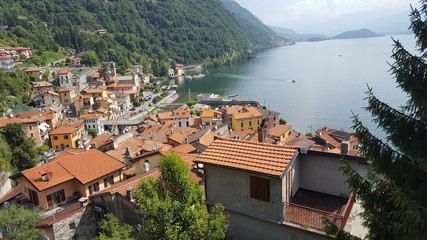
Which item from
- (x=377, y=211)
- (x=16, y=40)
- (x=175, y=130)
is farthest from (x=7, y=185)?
(x=16, y=40)

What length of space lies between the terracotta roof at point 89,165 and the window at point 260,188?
57.3ft

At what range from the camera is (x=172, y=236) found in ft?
27.2

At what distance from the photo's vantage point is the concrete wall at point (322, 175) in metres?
10.9

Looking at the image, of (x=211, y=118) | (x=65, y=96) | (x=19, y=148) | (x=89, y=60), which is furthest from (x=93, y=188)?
(x=89, y=60)

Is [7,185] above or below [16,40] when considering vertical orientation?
below

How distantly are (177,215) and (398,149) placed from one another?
5547 mm

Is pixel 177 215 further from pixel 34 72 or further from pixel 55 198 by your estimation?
pixel 34 72

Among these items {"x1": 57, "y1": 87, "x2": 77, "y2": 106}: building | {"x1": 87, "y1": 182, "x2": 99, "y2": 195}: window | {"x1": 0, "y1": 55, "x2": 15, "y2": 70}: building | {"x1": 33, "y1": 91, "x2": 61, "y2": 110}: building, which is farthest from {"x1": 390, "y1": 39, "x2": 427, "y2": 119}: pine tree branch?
{"x1": 0, "y1": 55, "x2": 15, "y2": 70}: building

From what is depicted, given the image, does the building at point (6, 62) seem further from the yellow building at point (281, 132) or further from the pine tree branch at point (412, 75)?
the pine tree branch at point (412, 75)

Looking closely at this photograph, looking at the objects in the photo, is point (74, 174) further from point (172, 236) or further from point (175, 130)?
point (175, 130)

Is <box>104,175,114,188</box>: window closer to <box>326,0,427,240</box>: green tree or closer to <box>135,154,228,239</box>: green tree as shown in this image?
<box>135,154,228,239</box>: green tree

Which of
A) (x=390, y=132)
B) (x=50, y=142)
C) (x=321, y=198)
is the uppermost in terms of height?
(x=390, y=132)

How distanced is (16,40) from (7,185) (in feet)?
351

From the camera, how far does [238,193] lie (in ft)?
35.4
